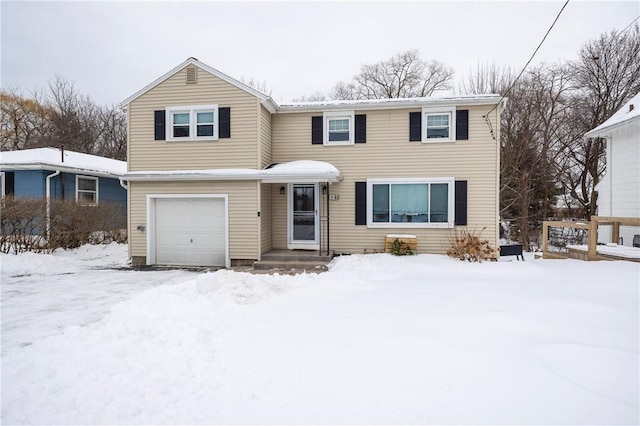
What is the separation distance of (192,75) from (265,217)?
16.5ft

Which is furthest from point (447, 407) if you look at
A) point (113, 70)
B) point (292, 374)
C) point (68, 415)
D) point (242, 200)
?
point (113, 70)

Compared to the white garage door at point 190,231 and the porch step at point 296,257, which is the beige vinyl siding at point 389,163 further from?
the white garage door at point 190,231

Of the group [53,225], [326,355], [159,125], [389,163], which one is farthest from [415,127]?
[53,225]

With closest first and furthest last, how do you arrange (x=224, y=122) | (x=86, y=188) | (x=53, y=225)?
1. (x=224, y=122)
2. (x=53, y=225)
3. (x=86, y=188)

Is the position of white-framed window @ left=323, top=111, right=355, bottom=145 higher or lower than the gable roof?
lower

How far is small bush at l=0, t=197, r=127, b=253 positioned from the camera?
10.7 metres

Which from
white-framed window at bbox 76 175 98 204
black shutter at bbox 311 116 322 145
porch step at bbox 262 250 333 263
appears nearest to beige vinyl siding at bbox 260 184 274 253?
porch step at bbox 262 250 333 263

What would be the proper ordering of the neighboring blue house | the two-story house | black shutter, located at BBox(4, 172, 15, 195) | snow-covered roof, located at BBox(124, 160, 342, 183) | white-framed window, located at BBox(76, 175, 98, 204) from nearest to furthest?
snow-covered roof, located at BBox(124, 160, 342, 183)
the two-story house
the neighboring blue house
black shutter, located at BBox(4, 172, 15, 195)
white-framed window, located at BBox(76, 175, 98, 204)

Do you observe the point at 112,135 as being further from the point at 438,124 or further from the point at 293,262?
the point at 438,124

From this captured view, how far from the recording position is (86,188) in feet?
53.6

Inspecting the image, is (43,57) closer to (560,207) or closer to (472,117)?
(472,117)

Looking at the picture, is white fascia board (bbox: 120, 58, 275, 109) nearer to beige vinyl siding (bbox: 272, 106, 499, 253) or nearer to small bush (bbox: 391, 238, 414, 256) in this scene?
beige vinyl siding (bbox: 272, 106, 499, 253)

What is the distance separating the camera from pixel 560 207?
23.4 metres

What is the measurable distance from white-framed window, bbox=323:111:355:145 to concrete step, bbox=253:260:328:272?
4.16 m
